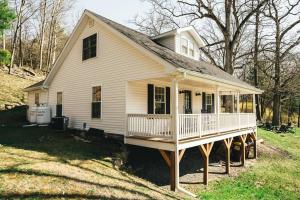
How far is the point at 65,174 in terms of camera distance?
8.20 metres

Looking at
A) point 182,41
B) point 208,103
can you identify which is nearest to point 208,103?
point 208,103

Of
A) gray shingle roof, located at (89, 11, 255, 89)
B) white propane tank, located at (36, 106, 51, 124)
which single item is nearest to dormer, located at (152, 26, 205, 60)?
gray shingle roof, located at (89, 11, 255, 89)

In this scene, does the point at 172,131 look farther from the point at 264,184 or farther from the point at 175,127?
the point at 264,184

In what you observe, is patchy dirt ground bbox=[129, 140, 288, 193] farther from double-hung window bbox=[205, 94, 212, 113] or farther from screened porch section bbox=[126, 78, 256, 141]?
double-hung window bbox=[205, 94, 212, 113]

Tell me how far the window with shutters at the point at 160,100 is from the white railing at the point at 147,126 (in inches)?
95.0

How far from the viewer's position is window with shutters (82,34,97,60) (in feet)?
50.5

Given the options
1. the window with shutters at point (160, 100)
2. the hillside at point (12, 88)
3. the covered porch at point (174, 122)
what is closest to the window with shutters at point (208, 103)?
the covered porch at point (174, 122)

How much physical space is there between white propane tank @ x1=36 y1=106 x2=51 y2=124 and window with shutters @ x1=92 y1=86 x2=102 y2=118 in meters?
5.63

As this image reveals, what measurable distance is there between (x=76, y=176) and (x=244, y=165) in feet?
37.2

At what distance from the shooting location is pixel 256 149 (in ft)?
63.7

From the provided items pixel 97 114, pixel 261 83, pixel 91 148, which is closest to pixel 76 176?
pixel 91 148

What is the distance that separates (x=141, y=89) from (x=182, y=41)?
4770mm

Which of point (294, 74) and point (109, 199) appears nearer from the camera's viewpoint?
point (109, 199)

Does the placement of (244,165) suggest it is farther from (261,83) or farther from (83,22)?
(261,83)
